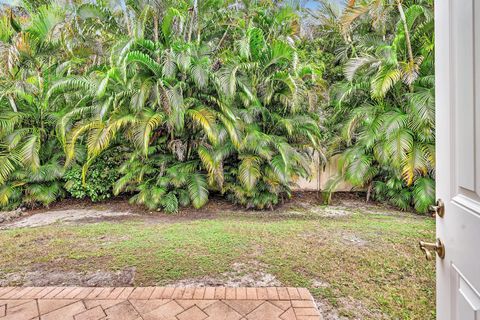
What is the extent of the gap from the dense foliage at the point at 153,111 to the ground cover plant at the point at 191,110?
25 mm

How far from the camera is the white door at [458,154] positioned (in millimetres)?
827

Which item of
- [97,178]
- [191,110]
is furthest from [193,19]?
[97,178]

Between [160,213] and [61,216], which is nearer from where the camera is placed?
[61,216]

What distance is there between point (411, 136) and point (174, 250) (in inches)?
182

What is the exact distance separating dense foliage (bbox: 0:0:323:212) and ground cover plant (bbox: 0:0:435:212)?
2cm

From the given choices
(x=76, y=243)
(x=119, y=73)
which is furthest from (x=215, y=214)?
(x=119, y=73)

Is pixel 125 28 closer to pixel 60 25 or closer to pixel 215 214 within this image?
pixel 60 25

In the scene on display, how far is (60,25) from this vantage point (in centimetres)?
548

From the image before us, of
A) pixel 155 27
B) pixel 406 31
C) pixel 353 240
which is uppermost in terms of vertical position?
pixel 155 27

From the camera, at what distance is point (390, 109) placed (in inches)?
217

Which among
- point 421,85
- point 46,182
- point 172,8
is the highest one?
point 172,8

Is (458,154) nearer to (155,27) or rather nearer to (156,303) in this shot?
(156,303)

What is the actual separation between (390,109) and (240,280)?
4916 mm

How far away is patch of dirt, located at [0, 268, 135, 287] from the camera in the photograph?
7.80 ft
